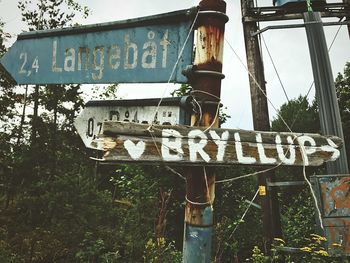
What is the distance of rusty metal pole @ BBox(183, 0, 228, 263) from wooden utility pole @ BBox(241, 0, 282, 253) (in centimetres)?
473

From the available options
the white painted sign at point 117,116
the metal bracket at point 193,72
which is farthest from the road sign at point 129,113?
the metal bracket at point 193,72

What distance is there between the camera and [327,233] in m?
4.96

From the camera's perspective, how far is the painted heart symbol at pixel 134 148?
1301 millimetres

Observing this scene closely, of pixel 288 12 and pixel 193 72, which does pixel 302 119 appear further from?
pixel 193 72

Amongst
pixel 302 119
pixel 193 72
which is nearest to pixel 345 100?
pixel 302 119

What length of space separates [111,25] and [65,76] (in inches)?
16.0

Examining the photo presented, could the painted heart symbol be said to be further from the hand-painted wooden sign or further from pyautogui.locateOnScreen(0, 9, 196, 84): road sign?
pyautogui.locateOnScreen(0, 9, 196, 84): road sign

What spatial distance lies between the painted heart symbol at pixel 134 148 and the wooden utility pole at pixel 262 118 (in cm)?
521

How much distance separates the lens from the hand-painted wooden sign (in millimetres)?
1296

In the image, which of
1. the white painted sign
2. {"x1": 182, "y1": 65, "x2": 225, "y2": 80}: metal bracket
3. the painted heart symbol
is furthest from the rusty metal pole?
the painted heart symbol

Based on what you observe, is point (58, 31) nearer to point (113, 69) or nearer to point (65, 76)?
point (65, 76)

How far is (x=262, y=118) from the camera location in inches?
246

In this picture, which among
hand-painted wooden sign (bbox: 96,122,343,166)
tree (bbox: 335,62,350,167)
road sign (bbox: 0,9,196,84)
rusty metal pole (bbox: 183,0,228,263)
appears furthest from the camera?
tree (bbox: 335,62,350,167)

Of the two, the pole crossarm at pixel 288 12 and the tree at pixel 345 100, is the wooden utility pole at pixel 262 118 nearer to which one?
the pole crossarm at pixel 288 12
